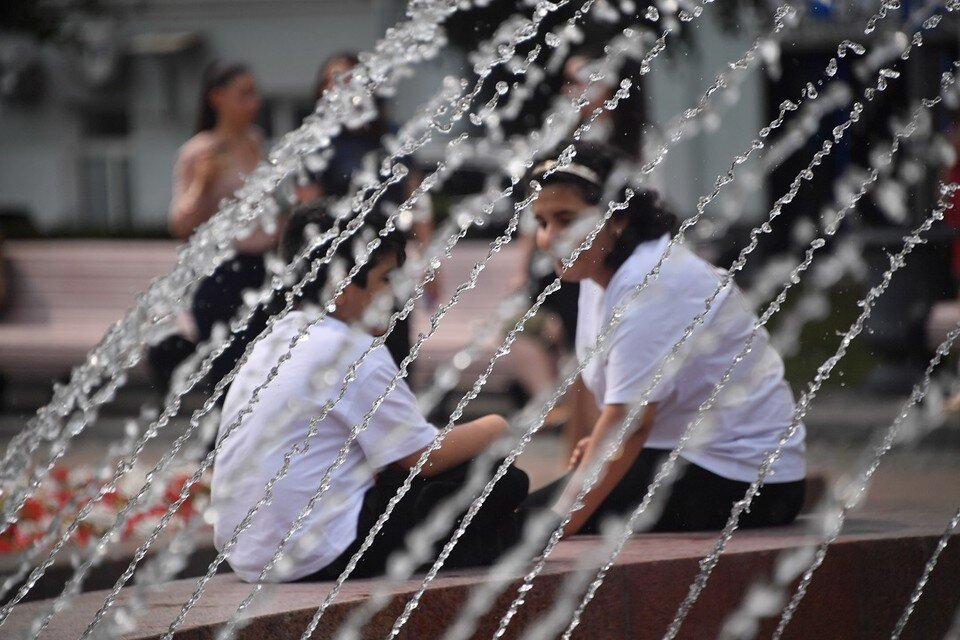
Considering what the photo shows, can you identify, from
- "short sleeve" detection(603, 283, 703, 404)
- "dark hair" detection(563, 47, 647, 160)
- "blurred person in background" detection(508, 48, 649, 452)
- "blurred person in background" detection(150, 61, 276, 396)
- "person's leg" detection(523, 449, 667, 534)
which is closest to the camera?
"short sleeve" detection(603, 283, 703, 404)

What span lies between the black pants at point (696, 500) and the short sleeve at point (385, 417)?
557 millimetres

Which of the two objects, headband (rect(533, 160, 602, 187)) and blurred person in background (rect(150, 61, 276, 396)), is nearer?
headband (rect(533, 160, 602, 187))

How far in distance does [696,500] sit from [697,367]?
1.06 feet

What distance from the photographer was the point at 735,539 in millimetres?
3875

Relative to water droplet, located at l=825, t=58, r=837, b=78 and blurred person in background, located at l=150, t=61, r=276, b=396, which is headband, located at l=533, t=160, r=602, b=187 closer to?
water droplet, located at l=825, t=58, r=837, b=78

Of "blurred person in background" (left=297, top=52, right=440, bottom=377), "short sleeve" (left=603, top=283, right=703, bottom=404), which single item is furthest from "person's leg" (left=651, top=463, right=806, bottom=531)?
"blurred person in background" (left=297, top=52, right=440, bottom=377)

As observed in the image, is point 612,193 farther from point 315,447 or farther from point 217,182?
point 217,182

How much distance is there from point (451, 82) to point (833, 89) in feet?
3.94

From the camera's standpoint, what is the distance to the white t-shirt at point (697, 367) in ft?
12.9

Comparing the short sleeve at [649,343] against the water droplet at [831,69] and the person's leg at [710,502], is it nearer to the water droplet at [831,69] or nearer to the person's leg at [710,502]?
the person's leg at [710,502]

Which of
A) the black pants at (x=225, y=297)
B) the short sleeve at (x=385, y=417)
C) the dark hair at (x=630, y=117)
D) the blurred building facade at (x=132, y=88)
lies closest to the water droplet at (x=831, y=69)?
the dark hair at (x=630, y=117)

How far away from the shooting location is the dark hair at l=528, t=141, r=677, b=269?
402cm

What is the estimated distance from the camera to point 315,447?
12.0 feet

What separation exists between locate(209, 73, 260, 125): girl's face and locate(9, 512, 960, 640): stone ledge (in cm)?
321
